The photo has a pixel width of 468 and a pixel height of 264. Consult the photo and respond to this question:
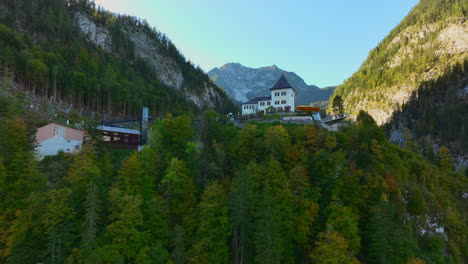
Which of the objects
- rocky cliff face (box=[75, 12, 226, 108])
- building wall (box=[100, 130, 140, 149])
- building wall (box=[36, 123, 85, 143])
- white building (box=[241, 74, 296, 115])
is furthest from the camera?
rocky cliff face (box=[75, 12, 226, 108])

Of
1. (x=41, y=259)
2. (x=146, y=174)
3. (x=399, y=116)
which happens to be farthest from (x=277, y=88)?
(x=399, y=116)

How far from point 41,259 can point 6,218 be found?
651 cm

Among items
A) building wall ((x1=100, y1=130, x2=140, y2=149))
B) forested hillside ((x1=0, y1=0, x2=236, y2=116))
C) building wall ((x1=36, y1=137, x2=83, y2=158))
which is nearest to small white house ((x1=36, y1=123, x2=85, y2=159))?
building wall ((x1=36, y1=137, x2=83, y2=158))

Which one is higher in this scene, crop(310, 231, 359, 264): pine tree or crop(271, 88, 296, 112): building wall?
crop(271, 88, 296, 112): building wall

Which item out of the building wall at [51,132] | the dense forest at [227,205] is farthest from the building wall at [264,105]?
the building wall at [51,132]

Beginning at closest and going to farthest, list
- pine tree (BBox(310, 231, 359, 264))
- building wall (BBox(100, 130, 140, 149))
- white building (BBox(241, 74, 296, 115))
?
pine tree (BBox(310, 231, 359, 264))
building wall (BBox(100, 130, 140, 149))
white building (BBox(241, 74, 296, 115))

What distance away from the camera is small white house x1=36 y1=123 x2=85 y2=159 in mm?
41531

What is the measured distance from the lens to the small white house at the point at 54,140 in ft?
136

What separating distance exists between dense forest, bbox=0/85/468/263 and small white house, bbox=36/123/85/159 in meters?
2.34

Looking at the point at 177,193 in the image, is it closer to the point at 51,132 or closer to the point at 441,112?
the point at 51,132

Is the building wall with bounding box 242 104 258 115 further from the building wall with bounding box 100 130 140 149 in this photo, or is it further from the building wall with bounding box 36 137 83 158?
the building wall with bounding box 36 137 83 158

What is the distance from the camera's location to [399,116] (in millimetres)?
151875

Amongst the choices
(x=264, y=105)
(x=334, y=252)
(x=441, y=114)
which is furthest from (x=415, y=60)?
(x=334, y=252)

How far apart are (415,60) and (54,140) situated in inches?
8448
